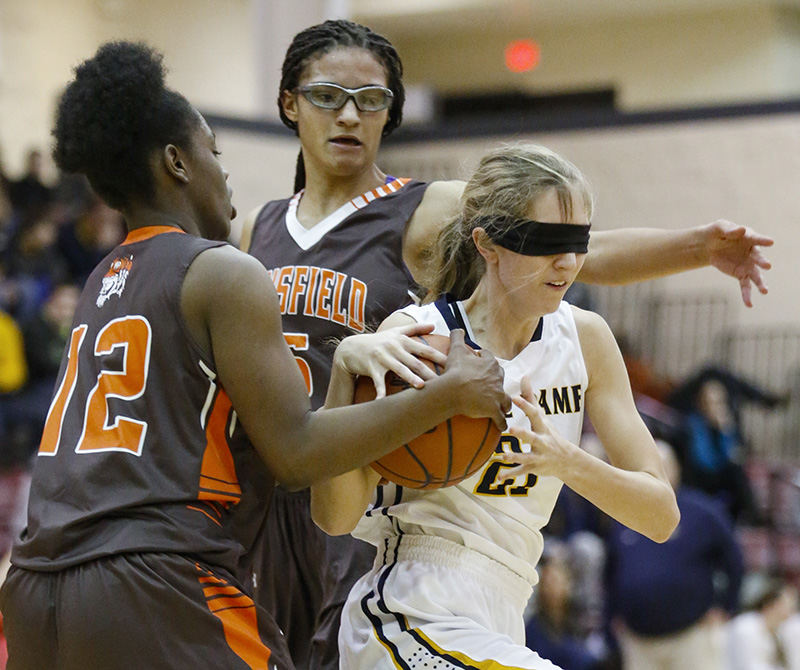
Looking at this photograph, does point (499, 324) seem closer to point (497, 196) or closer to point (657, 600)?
point (497, 196)

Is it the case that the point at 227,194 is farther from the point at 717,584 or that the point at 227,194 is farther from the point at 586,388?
the point at 717,584

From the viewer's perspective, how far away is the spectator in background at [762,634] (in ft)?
28.7

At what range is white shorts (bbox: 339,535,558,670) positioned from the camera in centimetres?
308

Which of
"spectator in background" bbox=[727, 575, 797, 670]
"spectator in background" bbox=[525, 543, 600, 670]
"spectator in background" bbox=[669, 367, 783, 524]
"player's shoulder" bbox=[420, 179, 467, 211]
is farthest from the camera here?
"spectator in background" bbox=[669, 367, 783, 524]

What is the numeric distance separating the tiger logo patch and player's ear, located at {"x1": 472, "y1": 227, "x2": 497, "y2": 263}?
870 millimetres

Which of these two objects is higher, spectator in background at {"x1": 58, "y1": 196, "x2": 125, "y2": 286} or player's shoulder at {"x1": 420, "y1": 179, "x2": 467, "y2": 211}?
player's shoulder at {"x1": 420, "y1": 179, "x2": 467, "y2": 211}

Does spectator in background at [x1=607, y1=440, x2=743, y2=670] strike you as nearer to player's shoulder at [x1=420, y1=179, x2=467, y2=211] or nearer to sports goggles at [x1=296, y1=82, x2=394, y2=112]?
player's shoulder at [x1=420, y1=179, x2=467, y2=211]

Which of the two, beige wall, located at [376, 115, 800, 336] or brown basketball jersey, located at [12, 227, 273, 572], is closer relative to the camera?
brown basketball jersey, located at [12, 227, 273, 572]

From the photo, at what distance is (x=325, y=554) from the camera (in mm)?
4035

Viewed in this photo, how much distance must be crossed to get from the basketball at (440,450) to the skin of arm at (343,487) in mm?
43

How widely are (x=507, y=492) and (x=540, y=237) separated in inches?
25.1

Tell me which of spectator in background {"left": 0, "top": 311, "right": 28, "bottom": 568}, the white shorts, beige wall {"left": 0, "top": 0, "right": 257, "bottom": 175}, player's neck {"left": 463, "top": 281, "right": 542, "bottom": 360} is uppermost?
beige wall {"left": 0, "top": 0, "right": 257, "bottom": 175}

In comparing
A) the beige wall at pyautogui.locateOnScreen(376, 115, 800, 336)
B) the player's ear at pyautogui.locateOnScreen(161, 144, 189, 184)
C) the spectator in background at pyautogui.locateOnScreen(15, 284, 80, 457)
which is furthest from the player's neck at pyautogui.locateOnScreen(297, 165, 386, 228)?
the beige wall at pyautogui.locateOnScreen(376, 115, 800, 336)

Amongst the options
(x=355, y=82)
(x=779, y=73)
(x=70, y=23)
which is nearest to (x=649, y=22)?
(x=779, y=73)
